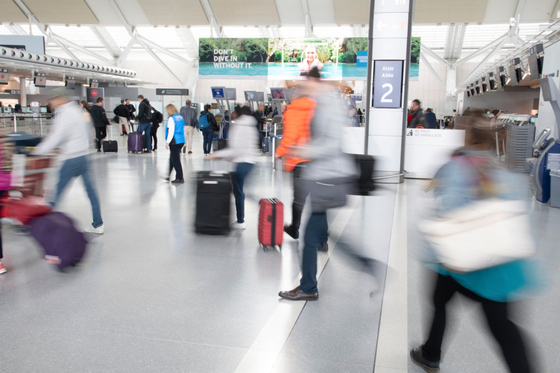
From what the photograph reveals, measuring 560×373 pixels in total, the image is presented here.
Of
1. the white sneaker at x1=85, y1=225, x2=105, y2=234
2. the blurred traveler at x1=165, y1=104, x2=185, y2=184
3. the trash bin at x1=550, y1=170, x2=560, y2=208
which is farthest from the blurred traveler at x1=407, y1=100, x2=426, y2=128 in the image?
the white sneaker at x1=85, y1=225, x2=105, y2=234

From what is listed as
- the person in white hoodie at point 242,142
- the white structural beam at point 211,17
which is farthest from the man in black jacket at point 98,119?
the white structural beam at point 211,17

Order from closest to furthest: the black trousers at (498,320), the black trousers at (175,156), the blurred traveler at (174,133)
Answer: the black trousers at (498,320) → the blurred traveler at (174,133) → the black trousers at (175,156)

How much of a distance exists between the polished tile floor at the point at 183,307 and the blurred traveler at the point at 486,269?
30.0 inches

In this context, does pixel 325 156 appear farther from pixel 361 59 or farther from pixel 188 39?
pixel 188 39

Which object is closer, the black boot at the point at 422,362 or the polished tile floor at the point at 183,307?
the black boot at the point at 422,362

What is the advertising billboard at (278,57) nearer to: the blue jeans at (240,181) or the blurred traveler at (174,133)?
the blurred traveler at (174,133)

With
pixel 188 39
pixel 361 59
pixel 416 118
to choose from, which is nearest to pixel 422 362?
pixel 416 118

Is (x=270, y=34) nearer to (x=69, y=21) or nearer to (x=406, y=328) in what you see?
(x=69, y=21)

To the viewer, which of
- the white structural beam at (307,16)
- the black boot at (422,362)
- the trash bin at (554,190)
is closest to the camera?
the black boot at (422,362)

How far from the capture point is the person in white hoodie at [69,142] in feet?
13.9

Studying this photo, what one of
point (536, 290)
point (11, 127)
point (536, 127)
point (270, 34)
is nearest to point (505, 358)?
point (536, 290)

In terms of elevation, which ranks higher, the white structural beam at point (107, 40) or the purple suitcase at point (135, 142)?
the white structural beam at point (107, 40)

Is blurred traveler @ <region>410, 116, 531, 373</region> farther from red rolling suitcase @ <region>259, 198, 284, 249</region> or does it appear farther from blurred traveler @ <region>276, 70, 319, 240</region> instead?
red rolling suitcase @ <region>259, 198, 284, 249</region>

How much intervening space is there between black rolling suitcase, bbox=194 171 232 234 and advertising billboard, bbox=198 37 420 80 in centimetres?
1658
